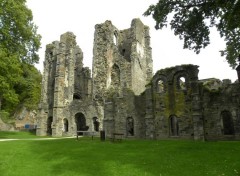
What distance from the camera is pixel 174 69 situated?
2348 cm

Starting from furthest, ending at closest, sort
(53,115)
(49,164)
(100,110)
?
(53,115) → (100,110) → (49,164)

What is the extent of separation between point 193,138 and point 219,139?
2.23m

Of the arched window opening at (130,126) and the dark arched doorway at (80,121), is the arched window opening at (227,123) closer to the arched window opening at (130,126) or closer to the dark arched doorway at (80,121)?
the arched window opening at (130,126)

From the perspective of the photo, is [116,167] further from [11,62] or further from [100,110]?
[100,110]

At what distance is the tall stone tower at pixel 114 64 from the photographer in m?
33.3

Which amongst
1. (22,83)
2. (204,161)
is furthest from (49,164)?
(22,83)

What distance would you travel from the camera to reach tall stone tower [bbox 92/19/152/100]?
33.3 meters

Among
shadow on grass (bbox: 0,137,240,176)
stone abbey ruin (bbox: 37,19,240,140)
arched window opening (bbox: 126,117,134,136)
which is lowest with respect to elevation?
shadow on grass (bbox: 0,137,240,176)

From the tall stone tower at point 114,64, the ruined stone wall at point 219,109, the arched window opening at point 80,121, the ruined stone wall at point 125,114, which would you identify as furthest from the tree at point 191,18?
the arched window opening at point 80,121

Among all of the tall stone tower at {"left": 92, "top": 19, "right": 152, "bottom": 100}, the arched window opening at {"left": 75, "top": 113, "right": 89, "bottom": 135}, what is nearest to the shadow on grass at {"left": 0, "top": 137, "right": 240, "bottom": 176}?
the tall stone tower at {"left": 92, "top": 19, "right": 152, "bottom": 100}

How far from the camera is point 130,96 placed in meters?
26.1

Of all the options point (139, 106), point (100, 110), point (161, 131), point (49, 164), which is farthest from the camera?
point (100, 110)

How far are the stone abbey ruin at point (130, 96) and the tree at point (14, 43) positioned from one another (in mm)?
9773

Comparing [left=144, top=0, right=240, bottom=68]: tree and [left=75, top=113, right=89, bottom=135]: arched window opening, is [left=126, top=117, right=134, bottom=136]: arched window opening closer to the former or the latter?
[left=75, top=113, right=89, bottom=135]: arched window opening
